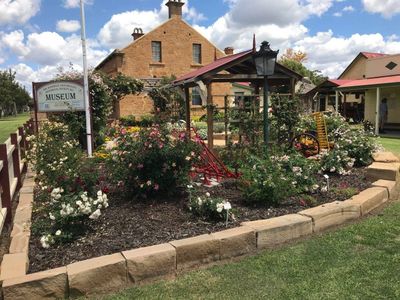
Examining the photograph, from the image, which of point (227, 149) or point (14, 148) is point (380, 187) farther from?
point (14, 148)

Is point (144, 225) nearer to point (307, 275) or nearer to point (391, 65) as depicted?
point (307, 275)

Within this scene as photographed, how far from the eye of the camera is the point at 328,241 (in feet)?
14.4

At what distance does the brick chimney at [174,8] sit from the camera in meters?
29.8

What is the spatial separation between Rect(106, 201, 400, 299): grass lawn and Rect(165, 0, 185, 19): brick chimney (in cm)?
2787

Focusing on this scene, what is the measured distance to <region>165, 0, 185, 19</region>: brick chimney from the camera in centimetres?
2975

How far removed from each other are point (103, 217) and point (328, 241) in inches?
102

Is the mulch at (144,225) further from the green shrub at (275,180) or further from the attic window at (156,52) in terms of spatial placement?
the attic window at (156,52)

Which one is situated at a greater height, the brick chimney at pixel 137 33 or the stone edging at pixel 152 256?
the brick chimney at pixel 137 33

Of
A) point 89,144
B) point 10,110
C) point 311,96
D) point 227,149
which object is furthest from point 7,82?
point 227,149

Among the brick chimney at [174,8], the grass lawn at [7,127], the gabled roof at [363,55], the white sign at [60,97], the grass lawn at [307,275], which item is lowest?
the grass lawn at [307,275]

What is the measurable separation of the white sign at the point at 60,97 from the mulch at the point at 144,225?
17.7ft

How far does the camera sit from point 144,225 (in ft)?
14.9

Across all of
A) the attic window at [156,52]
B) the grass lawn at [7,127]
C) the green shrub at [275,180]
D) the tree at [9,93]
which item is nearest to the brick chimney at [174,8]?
the attic window at [156,52]

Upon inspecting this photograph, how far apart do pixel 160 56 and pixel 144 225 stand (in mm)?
26199
